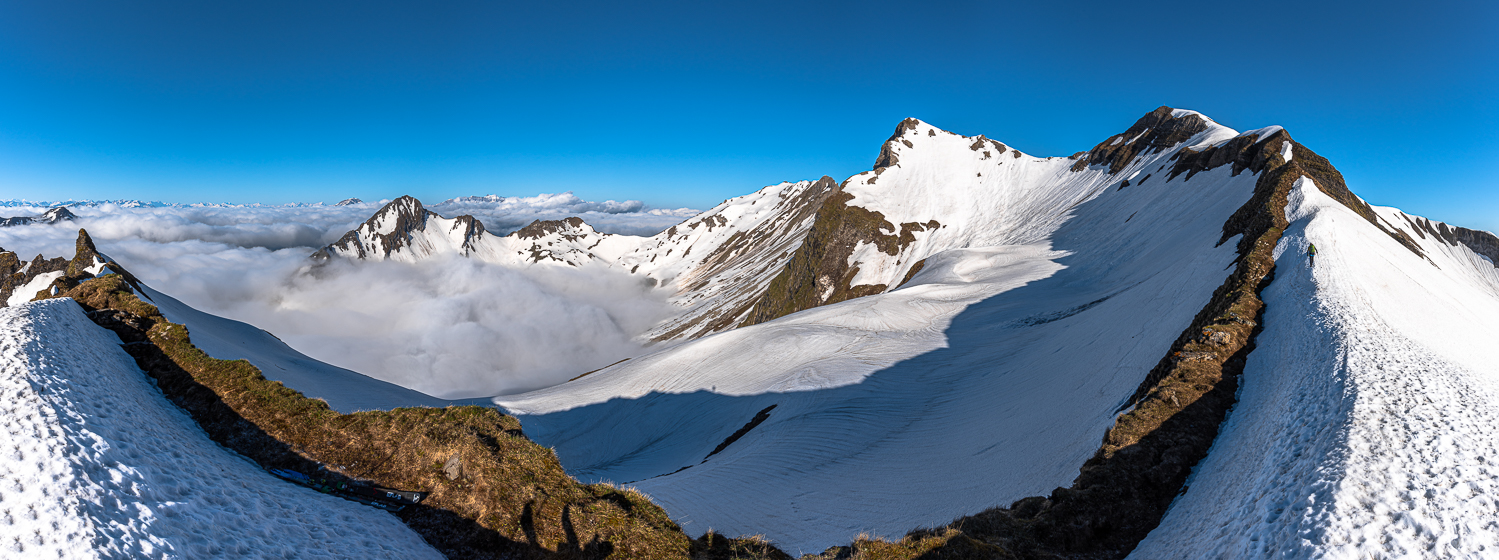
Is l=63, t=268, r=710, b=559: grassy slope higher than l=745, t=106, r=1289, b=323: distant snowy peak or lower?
lower

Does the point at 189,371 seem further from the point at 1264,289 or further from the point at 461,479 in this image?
the point at 1264,289

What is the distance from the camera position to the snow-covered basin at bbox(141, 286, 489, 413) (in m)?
28.6

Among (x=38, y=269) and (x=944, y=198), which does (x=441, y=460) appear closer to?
(x=38, y=269)

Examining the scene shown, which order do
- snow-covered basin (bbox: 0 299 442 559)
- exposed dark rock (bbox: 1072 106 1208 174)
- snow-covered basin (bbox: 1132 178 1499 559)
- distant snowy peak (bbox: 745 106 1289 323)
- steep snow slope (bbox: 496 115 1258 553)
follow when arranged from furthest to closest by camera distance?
distant snowy peak (bbox: 745 106 1289 323) → exposed dark rock (bbox: 1072 106 1208 174) → steep snow slope (bbox: 496 115 1258 553) → snow-covered basin (bbox: 1132 178 1499 559) → snow-covered basin (bbox: 0 299 442 559)

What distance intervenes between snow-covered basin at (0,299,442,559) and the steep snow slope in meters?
9.41

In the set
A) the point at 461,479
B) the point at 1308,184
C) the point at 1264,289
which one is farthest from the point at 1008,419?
the point at 1308,184

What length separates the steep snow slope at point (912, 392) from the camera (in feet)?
68.0

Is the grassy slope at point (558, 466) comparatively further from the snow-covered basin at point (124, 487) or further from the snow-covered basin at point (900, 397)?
the snow-covered basin at point (900, 397)

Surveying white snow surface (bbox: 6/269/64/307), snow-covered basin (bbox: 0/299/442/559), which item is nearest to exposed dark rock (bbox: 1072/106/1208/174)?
snow-covered basin (bbox: 0/299/442/559)

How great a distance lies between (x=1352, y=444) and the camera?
34.8 feet

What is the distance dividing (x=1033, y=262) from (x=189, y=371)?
8091 centimetres

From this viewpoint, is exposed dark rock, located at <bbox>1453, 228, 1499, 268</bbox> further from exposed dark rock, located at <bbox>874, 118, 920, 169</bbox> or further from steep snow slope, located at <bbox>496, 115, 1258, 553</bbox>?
exposed dark rock, located at <bbox>874, 118, 920, 169</bbox>

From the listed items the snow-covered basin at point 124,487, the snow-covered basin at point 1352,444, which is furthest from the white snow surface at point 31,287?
the snow-covered basin at point 1352,444

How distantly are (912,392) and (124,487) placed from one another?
3392cm
